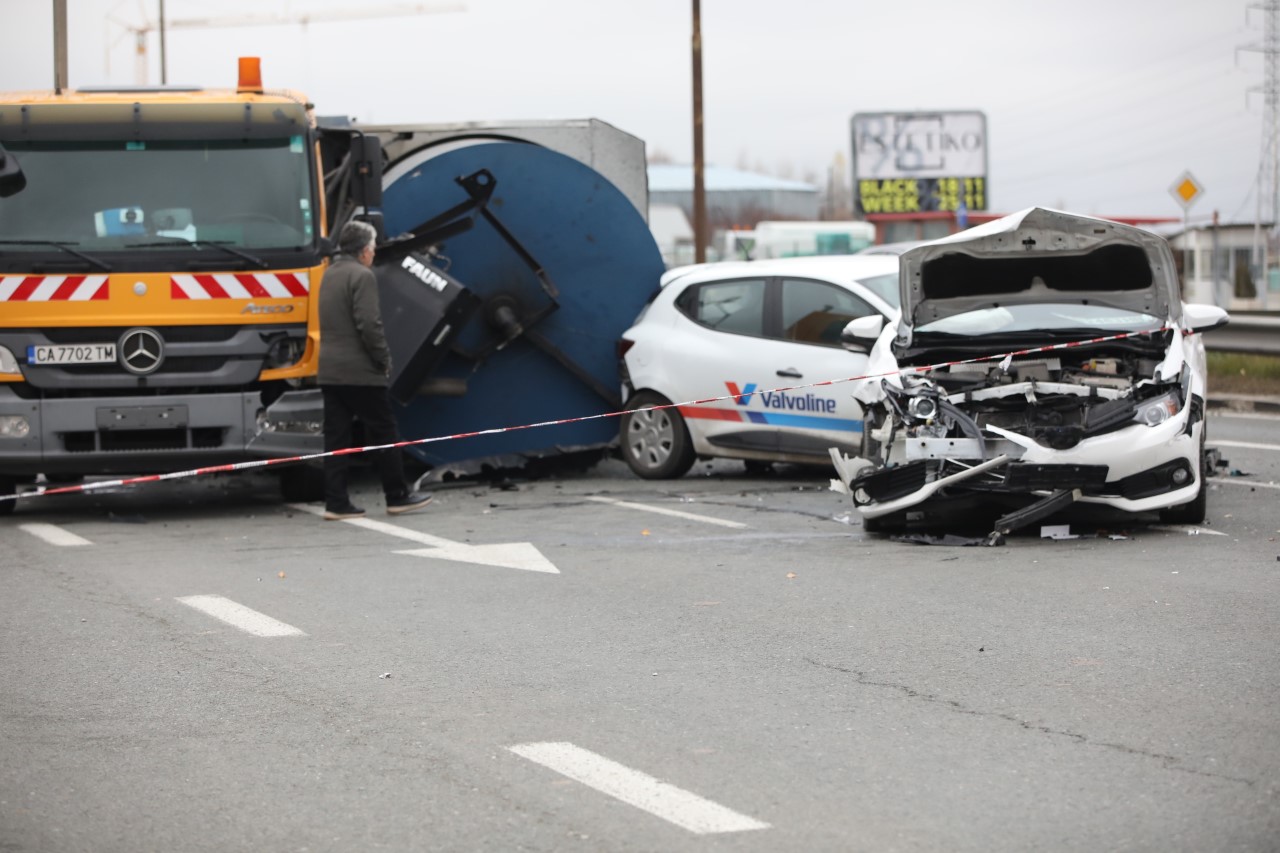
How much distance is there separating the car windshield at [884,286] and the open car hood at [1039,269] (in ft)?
5.91

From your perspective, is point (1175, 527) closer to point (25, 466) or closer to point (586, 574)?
point (586, 574)

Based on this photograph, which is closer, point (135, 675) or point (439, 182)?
point (135, 675)

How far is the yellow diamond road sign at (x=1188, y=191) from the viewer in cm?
3234

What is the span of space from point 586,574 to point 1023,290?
3618mm

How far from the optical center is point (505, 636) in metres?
7.34

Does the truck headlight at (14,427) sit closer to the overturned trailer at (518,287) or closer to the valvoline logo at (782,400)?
the overturned trailer at (518,287)

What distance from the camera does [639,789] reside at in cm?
495

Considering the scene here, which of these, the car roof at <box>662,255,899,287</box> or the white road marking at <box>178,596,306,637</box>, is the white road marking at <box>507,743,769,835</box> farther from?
the car roof at <box>662,255,899,287</box>

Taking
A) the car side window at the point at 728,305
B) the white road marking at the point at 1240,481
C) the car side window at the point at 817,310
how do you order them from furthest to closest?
the car side window at the point at 728,305 < the car side window at the point at 817,310 < the white road marking at the point at 1240,481

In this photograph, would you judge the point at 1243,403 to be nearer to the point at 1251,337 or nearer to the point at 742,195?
the point at 1251,337

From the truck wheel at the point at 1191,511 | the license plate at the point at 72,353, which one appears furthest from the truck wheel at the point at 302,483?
the truck wheel at the point at 1191,511

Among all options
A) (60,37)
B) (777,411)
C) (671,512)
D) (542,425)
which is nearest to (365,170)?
(542,425)

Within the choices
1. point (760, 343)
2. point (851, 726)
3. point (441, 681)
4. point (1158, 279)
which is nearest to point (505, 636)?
point (441, 681)

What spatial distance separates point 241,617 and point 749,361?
579 centimetres
